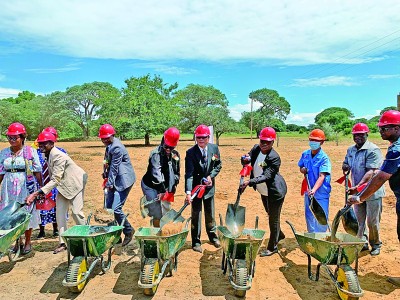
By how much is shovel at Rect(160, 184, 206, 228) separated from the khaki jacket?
55.8 inches

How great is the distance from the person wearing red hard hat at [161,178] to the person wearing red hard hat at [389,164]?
2318 mm

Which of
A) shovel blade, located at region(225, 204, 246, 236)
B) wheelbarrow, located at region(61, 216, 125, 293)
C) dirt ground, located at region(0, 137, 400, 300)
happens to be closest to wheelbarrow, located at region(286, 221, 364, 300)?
dirt ground, located at region(0, 137, 400, 300)

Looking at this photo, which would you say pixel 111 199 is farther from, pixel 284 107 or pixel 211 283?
pixel 284 107

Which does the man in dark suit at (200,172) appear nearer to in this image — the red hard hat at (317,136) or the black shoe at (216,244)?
the black shoe at (216,244)

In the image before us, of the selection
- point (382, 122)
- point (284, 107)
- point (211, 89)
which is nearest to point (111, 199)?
point (382, 122)

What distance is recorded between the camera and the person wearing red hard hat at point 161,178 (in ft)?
15.7

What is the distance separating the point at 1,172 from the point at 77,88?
41.4 m

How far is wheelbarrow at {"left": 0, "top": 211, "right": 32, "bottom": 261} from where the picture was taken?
12.7 ft

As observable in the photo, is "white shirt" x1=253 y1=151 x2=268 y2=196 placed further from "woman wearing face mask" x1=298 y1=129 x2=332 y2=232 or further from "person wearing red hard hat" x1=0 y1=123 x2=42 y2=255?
"person wearing red hard hat" x1=0 y1=123 x2=42 y2=255

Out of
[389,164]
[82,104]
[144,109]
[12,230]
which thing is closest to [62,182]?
[12,230]

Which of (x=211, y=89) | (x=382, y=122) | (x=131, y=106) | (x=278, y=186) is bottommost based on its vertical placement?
(x=278, y=186)

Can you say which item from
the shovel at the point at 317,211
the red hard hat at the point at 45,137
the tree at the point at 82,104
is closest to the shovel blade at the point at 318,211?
the shovel at the point at 317,211

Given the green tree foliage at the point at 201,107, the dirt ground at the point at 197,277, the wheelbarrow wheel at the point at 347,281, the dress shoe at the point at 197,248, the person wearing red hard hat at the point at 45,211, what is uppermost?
the green tree foliage at the point at 201,107

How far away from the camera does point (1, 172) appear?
15.9 ft
